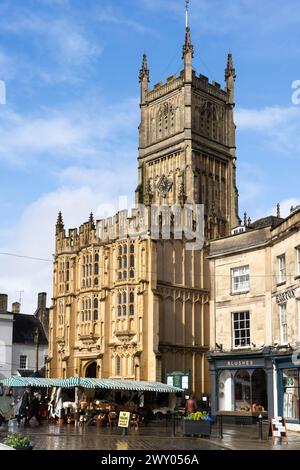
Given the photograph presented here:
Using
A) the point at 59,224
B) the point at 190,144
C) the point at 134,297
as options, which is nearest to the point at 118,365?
the point at 134,297

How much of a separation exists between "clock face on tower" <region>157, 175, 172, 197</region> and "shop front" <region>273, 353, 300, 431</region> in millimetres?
37045

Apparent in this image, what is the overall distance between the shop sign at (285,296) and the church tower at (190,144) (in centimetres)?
3066

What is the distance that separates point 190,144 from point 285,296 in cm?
3796

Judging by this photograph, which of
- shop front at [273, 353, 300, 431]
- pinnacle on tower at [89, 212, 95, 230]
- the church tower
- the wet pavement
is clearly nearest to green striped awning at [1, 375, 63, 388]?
the wet pavement

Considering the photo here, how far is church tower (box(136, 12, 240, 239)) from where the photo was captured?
7081 cm

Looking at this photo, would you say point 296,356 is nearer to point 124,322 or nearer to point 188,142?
point 124,322

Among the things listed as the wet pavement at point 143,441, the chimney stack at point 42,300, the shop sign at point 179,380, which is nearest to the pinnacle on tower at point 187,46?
the chimney stack at point 42,300

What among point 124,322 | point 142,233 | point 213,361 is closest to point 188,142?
point 142,233

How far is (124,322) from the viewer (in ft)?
180

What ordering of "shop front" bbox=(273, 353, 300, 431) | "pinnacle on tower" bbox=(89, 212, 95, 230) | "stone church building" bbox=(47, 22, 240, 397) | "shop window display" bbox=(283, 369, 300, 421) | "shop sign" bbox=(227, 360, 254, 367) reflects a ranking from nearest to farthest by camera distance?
1. "shop front" bbox=(273, 353, 300, 431)
2. "shop window display" bbox=(283, 369, 300, 421)
3. "shop sign" bbox=(227, 360, 254, 367)
4. "stone church building" bbox=(47, 22, 240, 397)
5. "pinnacle on tower" bbox=(89, 212, 95, 230)

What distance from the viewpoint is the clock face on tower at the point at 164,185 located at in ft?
234

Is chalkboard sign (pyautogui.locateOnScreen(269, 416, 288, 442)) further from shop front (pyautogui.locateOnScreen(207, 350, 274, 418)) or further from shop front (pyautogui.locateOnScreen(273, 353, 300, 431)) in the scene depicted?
shop front (pyautogui.locateOnScreen(207, 350, 274, 418))

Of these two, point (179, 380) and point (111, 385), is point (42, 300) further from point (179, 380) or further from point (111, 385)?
point (111, 385)
